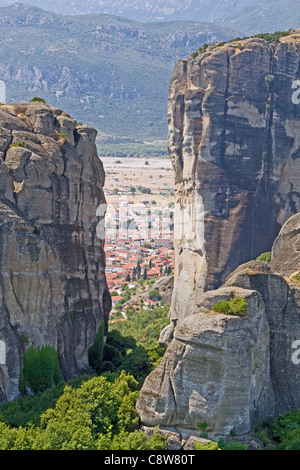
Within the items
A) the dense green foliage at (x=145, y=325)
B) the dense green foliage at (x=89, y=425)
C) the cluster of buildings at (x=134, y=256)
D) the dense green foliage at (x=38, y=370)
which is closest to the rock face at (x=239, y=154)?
the dense green foliage at (x=145, y=325)

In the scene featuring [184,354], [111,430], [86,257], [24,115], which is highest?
[24,115]

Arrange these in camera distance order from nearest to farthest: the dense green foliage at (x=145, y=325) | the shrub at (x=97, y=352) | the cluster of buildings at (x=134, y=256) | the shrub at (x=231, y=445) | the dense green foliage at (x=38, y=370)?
the shrub at (x=231, y=445) → the dense green foliage at (x=38, y=370) → the shrub at (x=97, y=352) → the dense green foliage at (x=145, y=325) → the cluster of buildings at (x=134, y=256)

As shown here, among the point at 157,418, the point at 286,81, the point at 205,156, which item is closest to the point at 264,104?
the point at 286,81

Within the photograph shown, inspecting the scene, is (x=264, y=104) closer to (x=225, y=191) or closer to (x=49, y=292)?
(x=225, y=191)

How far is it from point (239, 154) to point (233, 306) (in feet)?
99.8

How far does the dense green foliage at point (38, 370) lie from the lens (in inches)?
1395

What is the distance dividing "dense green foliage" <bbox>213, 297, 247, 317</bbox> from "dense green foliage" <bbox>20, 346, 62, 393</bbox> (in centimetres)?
941

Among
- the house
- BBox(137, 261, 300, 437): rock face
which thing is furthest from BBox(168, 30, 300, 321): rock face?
BBox(137, 261, 300, 437): rock face

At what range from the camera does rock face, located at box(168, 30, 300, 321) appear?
A: 6012cm

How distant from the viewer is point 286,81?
61125 millimetres

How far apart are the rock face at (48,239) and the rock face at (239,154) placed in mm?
17332

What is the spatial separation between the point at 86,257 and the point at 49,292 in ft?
18.6

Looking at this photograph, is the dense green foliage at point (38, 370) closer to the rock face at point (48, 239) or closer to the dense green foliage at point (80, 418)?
the rock face at point (48, 239)

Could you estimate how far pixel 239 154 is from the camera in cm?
6034
